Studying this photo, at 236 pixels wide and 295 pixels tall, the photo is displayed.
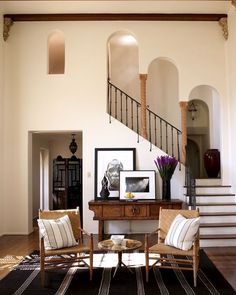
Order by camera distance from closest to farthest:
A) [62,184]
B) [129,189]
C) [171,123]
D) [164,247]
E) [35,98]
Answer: [164,247]
[129,189]
[35,98]
[171,123]
[62,184]

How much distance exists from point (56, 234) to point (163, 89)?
631 centimetres

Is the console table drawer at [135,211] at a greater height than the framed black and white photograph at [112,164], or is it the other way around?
the framed black and white photograph at [112,164]

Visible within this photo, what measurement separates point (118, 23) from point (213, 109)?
384cm

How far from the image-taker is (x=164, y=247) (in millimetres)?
4566

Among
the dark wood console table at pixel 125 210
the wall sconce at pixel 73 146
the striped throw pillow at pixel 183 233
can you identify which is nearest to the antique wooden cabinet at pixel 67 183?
the wall sconce at pixel 73 146

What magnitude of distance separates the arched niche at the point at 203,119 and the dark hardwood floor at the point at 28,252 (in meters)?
4.14

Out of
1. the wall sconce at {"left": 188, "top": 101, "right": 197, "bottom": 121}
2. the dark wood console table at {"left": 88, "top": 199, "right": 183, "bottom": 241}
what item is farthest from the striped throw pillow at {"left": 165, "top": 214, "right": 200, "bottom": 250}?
the wall sconce at {"left": 188, "top": 101, "right": 197, "bottom": 121}

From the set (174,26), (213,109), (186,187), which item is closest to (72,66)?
(174,26)

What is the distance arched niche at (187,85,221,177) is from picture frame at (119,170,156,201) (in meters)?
3.14

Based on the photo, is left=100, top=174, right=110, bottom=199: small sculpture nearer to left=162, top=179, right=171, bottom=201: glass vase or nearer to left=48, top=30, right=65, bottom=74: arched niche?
left=162, top=179, right=171, bottom=201: glass vase

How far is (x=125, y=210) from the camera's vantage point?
22.1 feet

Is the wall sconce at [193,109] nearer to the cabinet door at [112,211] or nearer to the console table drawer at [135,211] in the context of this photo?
the console table drawer at [135,211]

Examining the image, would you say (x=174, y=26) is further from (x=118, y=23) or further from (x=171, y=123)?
(x=171, y=123)

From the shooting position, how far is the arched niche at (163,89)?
31.6 ft
